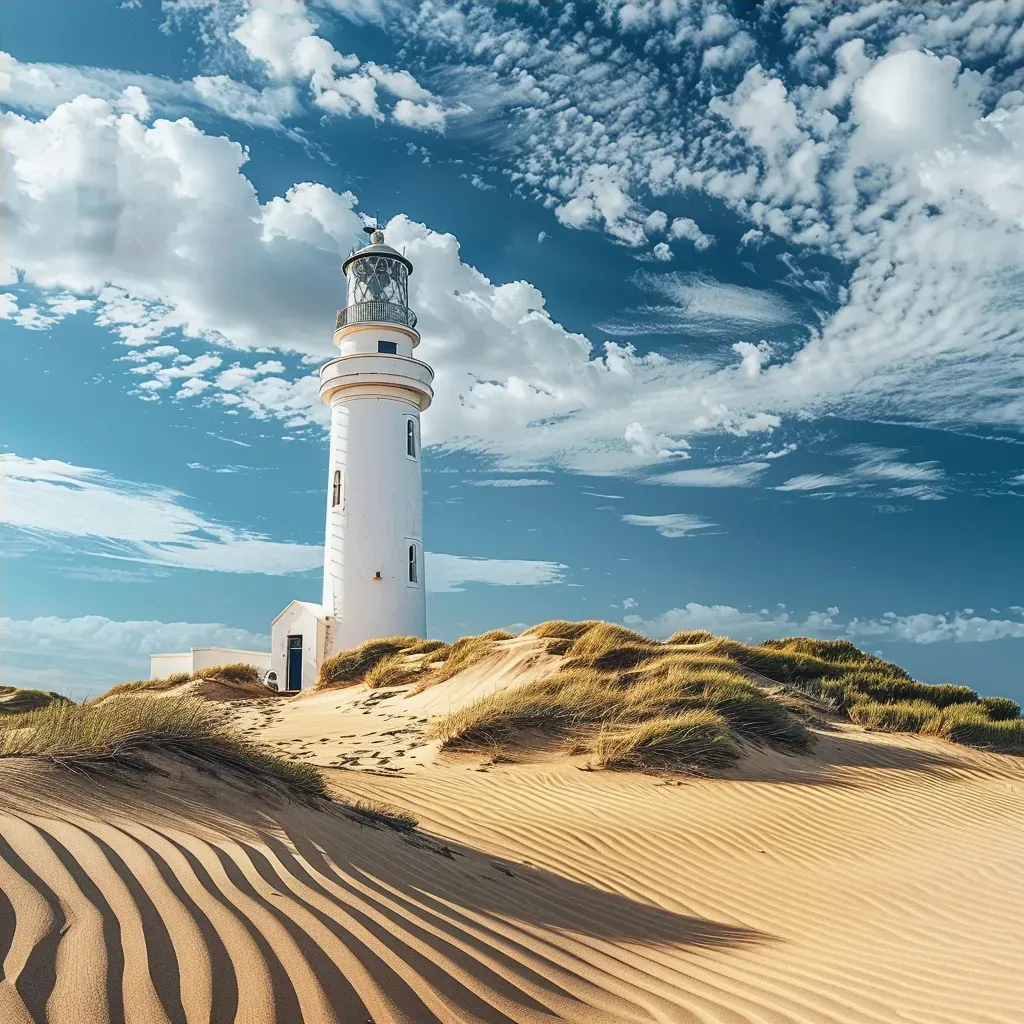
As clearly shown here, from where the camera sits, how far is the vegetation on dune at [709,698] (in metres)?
11.5

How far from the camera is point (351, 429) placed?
26469 mm

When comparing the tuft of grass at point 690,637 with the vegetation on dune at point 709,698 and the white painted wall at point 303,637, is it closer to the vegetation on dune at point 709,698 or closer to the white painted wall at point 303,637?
the vegetation on dune at point 709,698

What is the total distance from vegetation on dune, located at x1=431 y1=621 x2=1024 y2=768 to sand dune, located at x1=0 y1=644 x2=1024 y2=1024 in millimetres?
2051

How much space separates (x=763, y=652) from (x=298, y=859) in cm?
1438

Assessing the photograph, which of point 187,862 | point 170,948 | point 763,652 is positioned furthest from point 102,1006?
point 763,652

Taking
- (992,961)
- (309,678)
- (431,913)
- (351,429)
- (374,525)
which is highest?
(351,429)

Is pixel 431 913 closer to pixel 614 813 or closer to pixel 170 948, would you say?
pixel 170 948

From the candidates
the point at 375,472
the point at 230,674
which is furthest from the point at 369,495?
the point at 230,674

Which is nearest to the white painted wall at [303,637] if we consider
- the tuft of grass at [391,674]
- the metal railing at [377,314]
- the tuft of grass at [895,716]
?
the tuft of grass at [391,674]

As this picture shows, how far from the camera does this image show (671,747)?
10422 mm

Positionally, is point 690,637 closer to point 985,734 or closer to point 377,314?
point 985,734

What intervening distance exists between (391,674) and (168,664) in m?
12.1

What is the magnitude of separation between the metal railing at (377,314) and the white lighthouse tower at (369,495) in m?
0.04

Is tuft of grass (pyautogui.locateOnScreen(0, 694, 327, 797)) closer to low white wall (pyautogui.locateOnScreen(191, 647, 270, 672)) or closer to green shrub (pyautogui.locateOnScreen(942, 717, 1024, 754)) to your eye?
green shrub (pyautogui.locateOnScreen(942, 717, 1024, 754))
